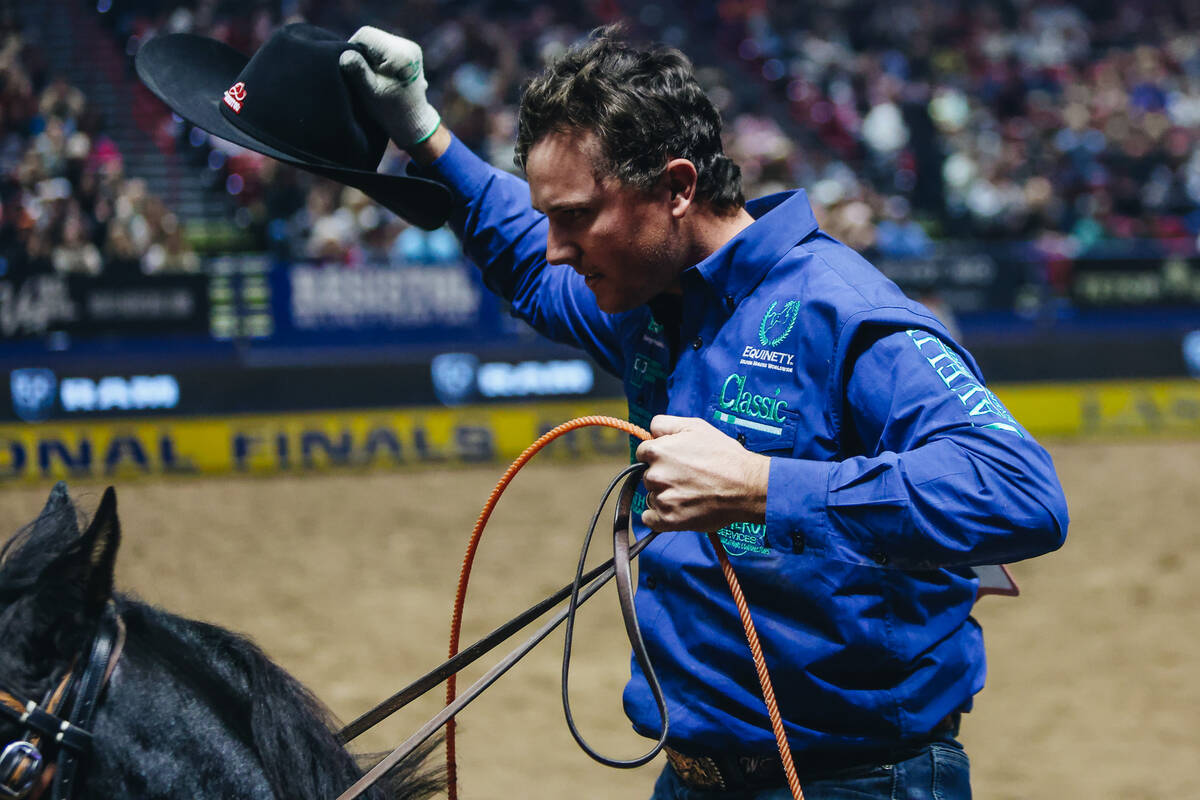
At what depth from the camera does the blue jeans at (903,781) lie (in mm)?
1920

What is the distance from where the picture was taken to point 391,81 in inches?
99.8

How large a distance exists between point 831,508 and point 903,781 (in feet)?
1.72

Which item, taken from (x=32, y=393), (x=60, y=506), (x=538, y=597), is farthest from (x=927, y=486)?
(x=32, y=393)

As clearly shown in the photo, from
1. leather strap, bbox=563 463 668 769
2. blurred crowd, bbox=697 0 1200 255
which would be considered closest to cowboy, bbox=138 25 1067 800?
leather strap, bbox=563 463 668 769

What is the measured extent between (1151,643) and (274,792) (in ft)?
18.8

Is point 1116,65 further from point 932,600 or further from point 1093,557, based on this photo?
point 932,600

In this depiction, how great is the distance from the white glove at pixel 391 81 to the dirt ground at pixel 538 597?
2.96 m

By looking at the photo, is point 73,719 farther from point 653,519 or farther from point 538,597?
point 538,597

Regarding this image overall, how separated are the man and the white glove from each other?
1.57ft

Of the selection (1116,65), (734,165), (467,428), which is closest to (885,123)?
(1116,65)

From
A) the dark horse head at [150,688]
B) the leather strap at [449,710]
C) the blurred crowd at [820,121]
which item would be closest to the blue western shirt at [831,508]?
the leather strap at [449,710]

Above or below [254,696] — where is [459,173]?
above

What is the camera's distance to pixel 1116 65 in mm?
18219

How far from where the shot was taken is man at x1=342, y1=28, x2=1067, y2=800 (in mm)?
1681
